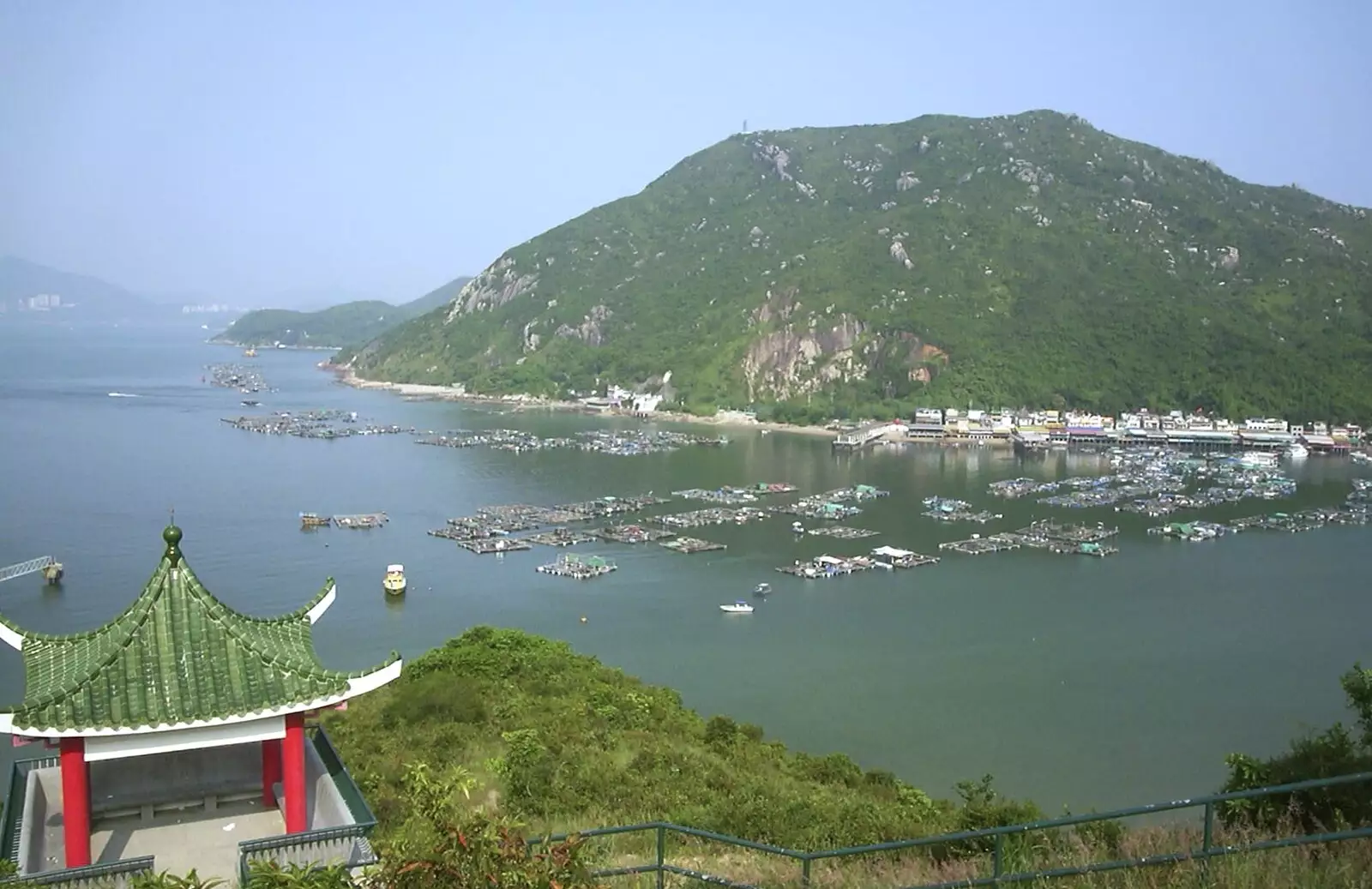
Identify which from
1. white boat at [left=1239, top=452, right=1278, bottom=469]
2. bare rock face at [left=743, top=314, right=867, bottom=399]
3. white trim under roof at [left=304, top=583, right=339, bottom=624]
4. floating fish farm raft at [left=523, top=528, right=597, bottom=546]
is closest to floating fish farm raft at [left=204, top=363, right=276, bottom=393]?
bare rock face at [left=743, top=314, right=867, bottom=399]

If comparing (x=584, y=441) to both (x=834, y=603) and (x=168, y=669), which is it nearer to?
(x=834, y=603)

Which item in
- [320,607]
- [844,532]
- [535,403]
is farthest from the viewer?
[535,403]

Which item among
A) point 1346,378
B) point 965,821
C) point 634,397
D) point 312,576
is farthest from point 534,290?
point 965,821

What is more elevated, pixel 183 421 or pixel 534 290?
pixel 534 290

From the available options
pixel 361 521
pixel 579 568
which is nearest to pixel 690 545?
pixel 579 568

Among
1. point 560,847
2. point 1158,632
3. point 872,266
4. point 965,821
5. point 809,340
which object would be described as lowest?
point 1158,632

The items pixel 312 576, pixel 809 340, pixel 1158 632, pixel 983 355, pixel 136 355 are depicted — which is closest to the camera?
pixel 1158 632

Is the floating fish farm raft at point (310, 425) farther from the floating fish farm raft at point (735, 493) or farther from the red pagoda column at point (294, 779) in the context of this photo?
the red pagoda column at point (294, 779)

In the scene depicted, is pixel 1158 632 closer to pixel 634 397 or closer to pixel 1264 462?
pixel 1264 462
